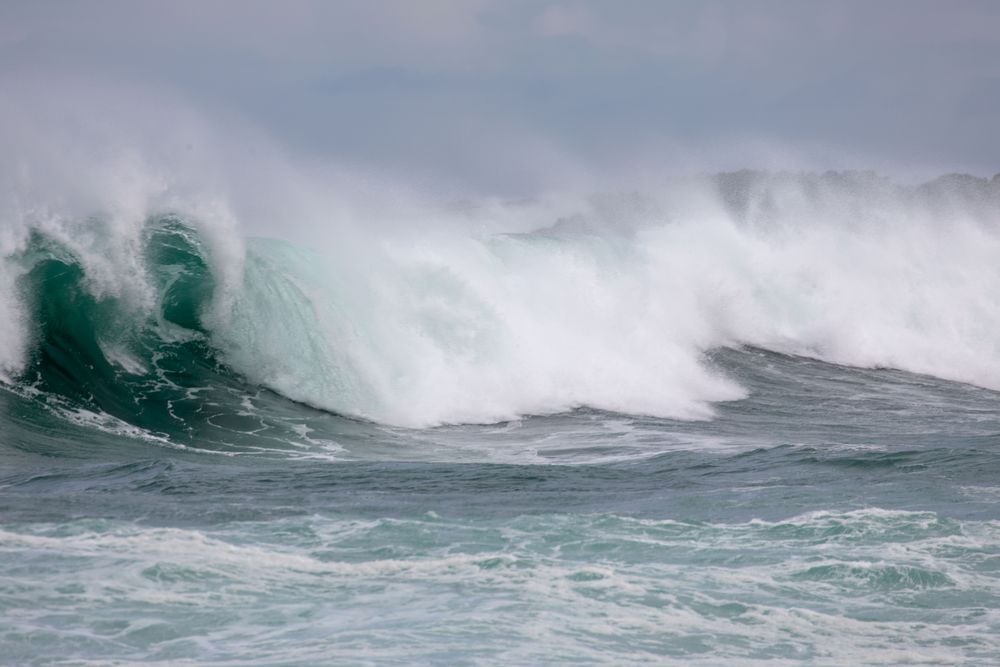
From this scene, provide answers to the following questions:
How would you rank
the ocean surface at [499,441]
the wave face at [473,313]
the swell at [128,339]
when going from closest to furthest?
1. the ocean surface at [499,441]
2. the swell at [128,339]
3. the wave face at [473,313]

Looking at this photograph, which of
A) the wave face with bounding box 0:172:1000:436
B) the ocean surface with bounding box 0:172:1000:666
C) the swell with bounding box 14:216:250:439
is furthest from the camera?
the wave face with bounding box 0:172:1000:436

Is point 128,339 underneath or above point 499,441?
above

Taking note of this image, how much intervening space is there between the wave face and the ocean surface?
0.07 m

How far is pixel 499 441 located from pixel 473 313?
534 cm

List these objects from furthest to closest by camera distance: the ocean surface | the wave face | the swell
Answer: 1. the wave face
2. the swell
3. the ocean surface

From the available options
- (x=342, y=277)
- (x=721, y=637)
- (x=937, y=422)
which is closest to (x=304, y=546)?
(x=721, y=637)

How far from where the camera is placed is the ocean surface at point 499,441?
791 centimetres

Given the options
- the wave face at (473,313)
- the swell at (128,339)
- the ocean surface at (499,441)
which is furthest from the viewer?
the wave face at (473,313)

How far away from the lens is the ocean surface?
7.91 m

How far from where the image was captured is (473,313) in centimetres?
2109

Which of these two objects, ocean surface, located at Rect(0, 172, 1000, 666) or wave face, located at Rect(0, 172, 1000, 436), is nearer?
ocean surface, located at Rect(0, 172, 1000, 666)

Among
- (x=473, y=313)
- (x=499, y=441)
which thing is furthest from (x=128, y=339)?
(x=473, y=313)

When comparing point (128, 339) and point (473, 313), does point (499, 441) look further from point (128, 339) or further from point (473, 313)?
point (128, 339)

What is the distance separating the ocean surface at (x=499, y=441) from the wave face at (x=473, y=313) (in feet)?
0.24
